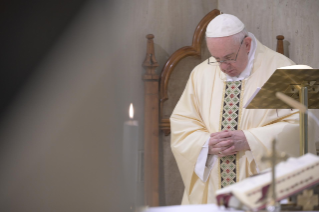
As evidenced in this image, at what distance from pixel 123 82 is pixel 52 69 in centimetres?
103

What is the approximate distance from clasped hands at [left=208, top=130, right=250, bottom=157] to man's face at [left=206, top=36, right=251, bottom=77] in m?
0.60

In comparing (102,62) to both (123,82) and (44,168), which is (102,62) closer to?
(123,82)

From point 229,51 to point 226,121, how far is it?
0.62 meters

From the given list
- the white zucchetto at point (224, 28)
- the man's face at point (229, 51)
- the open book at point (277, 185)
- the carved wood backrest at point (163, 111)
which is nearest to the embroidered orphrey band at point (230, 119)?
the man's face at point (229, 51)

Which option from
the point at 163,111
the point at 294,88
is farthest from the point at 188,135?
the point at 294,88

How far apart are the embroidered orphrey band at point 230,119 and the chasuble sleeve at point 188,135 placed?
0.71ft

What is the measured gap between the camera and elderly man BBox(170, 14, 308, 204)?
3309mm

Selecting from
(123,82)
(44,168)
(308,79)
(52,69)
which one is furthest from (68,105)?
(308,79)

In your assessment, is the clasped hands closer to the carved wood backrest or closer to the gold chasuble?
the gold chasuble

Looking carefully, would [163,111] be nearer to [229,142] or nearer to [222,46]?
[222,46]

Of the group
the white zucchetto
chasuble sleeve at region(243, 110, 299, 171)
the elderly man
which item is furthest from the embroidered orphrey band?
the white zucchetto

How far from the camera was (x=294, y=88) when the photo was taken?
2.43m

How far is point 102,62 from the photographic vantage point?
395 cm

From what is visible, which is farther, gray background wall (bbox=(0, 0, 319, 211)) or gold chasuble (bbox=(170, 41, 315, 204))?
gold chasuble (bbox=(170, 41, 315, 204))
